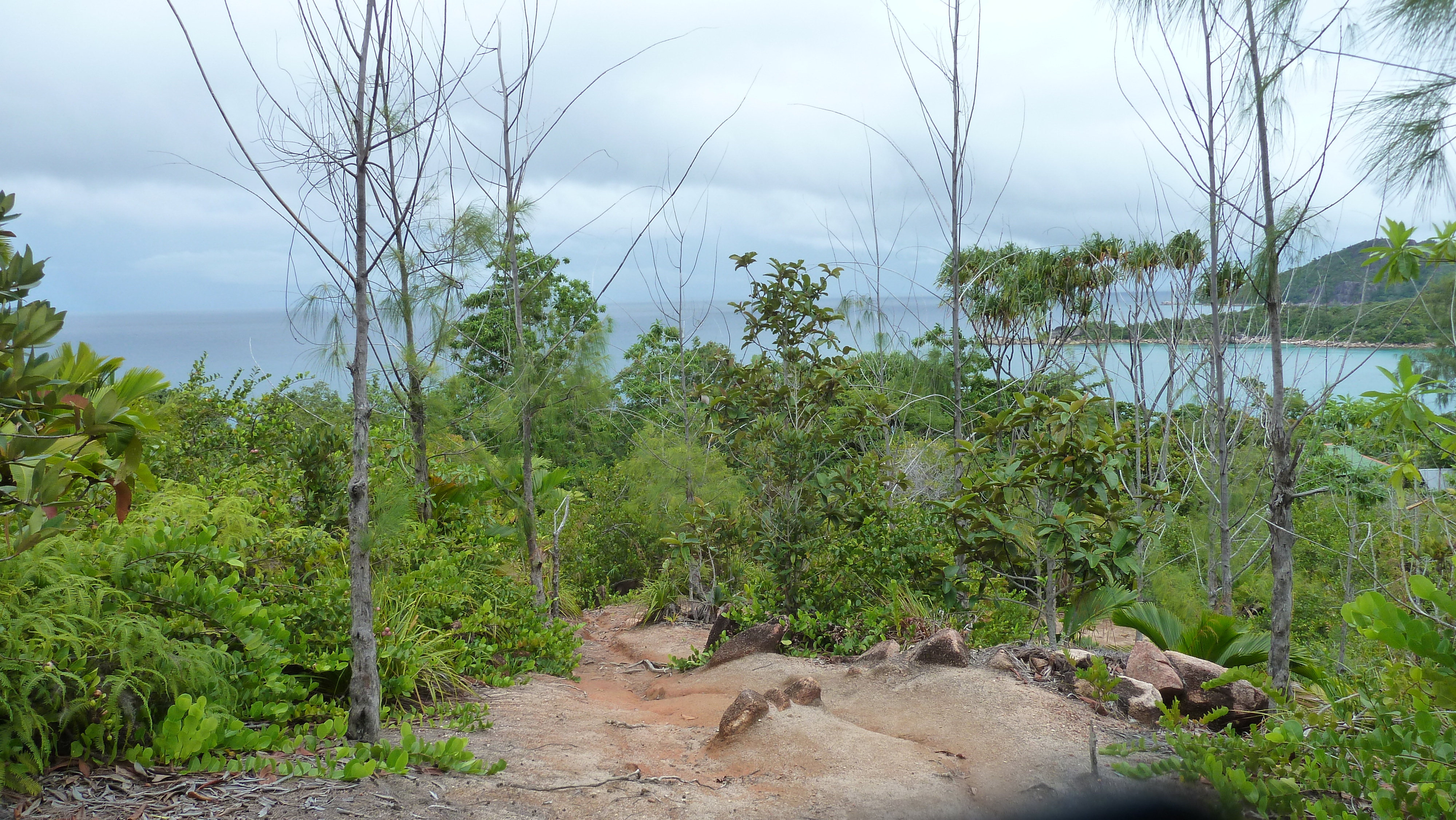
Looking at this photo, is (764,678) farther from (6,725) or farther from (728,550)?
(6,725)

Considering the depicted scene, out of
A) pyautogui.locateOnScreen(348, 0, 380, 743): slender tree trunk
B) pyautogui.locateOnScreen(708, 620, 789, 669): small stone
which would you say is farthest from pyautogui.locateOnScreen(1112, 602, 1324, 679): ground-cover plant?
pyautogui.locateOnScreen(348, 0, 380, 743): slender tree trunk

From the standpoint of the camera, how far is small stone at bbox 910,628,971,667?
16.1 ft

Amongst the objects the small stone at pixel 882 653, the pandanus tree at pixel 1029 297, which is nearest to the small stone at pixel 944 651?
the small stone at pixel 882 653

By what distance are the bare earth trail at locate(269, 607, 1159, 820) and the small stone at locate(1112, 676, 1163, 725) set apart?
12cm

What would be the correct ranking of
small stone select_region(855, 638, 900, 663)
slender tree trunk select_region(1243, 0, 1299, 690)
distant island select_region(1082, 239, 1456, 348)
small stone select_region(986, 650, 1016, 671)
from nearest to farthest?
slender tree trunk select_region(1243, 0, 1299, 690) < small stone select_region(986, 650, 1016, 671) < small stone select_region(855, 638, 900, 663) < distant island select_region(1082, 239, 1456, 348)

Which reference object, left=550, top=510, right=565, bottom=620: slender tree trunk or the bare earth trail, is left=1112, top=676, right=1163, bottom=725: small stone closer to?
the bare earth trail

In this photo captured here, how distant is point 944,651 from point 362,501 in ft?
11.0

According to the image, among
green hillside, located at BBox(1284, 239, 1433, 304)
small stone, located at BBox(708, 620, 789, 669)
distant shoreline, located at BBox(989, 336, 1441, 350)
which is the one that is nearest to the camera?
distant shoreline, located at BBox(989, 336, 1441, 350)

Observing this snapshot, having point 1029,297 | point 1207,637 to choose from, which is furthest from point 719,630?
point 1029,297

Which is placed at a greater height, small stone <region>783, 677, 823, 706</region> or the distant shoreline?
the distant shoreline

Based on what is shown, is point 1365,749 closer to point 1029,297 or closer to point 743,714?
point 743,714

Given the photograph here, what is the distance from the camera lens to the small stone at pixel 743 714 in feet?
13.5

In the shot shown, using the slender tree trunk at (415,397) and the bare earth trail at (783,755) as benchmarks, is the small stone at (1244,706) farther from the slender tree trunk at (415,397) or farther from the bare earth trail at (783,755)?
the slender tree trunk at (415,397)

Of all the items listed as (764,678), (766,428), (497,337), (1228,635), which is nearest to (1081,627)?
(1228,635)
